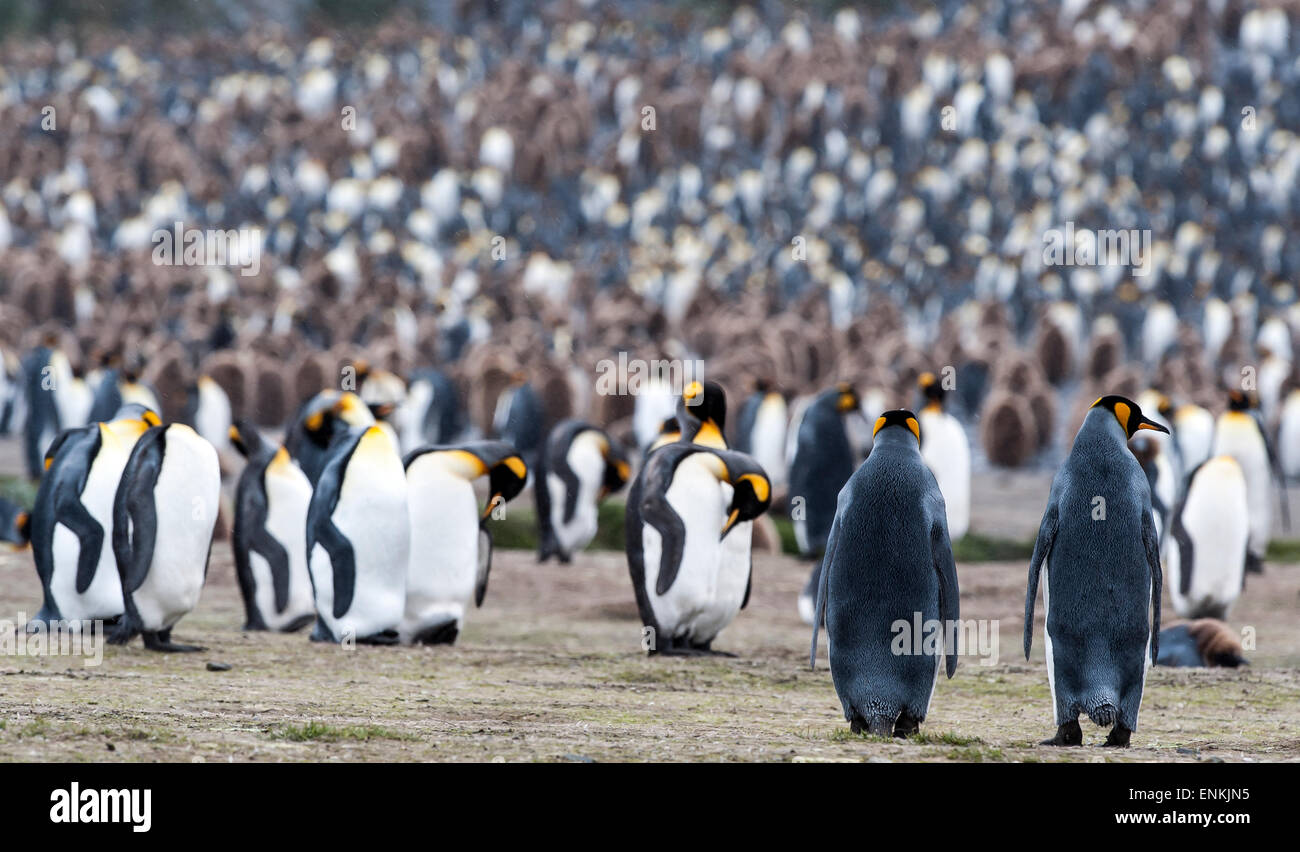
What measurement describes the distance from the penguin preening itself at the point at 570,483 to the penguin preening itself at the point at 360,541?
11.5ft

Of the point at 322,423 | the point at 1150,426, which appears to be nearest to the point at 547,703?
the point at 1150,426

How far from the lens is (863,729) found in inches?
212

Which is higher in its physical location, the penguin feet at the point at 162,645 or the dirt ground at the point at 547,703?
the penguin feet at the point at 162,645

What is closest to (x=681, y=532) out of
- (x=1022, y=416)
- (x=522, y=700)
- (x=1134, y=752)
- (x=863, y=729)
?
(x=522, y=700)

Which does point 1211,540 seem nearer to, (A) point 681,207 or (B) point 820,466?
(B) point 820,466

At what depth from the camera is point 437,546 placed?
26.5ft

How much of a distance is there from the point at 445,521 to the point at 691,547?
3.93 feet

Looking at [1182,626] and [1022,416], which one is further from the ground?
[1022,416]

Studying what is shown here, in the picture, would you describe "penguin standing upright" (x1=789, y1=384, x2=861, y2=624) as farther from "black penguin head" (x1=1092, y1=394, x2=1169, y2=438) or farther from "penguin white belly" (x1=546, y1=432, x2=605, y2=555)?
"black penguin head" (x1=1092, y1=394, x2=1169, y2=438)

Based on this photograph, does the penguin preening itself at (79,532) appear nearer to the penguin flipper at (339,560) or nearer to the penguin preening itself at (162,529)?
the penguin preening itself at (162,529)

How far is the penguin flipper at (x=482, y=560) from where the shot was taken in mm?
8383

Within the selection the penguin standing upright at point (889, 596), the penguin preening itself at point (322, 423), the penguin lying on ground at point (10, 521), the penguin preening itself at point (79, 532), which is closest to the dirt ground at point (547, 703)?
the penguin standing upright at point (889, 596)
